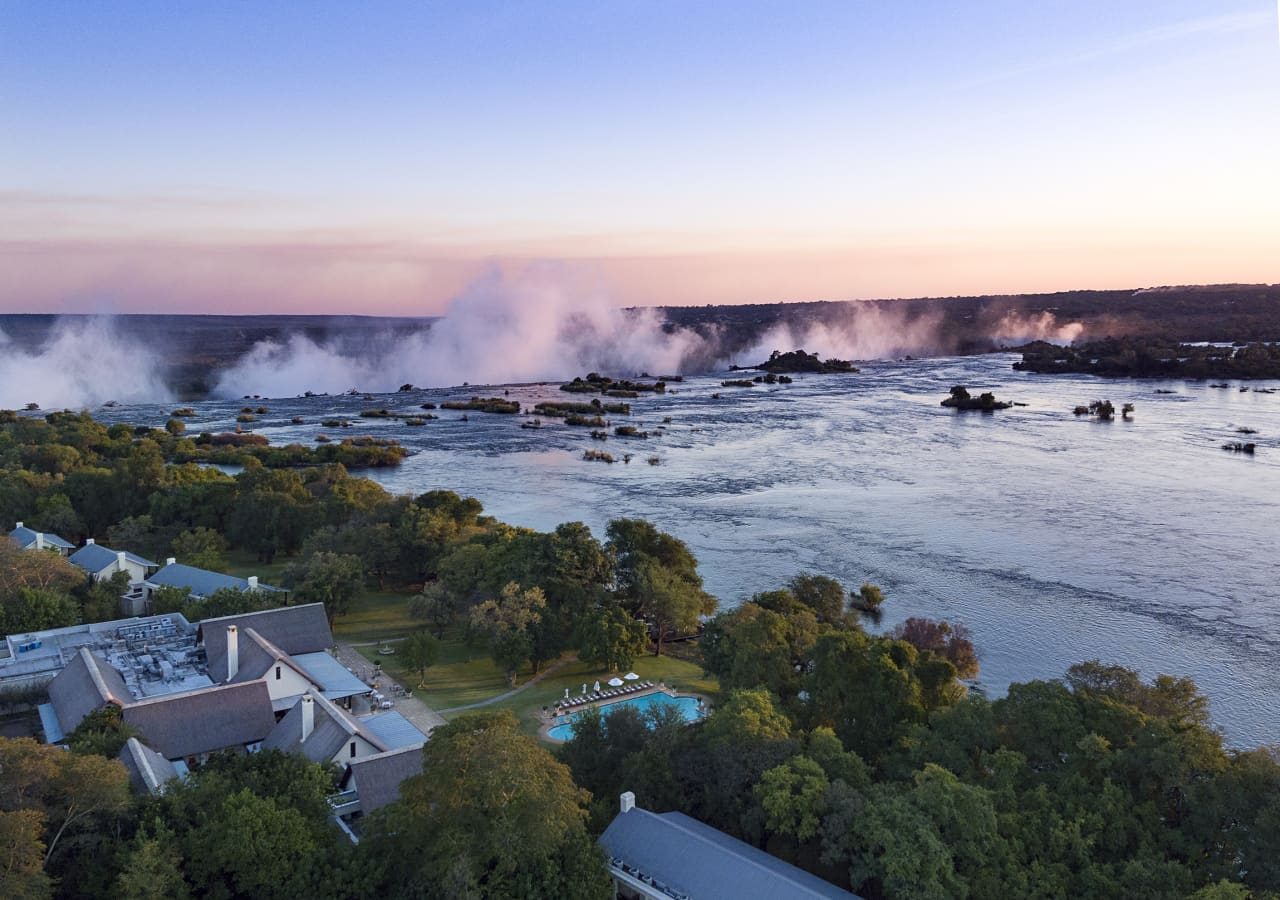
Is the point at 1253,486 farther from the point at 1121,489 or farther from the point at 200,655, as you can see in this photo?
the point at 200,655

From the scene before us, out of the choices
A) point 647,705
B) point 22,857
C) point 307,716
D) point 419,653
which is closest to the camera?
point 22,857

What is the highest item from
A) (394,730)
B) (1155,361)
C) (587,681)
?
(1155,361)

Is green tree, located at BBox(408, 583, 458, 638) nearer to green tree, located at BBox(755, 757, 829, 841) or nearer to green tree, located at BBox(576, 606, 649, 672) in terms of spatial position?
green tree, located at BBox(576, 606, 649, 672)

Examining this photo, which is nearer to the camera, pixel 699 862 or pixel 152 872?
pixel 152 872

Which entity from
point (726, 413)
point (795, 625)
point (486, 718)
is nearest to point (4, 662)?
point (486, 718)

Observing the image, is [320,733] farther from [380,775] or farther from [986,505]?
[986,505]

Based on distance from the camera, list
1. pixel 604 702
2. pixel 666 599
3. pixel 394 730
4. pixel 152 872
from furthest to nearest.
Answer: pixel 666 599 → pixel 604 702 → pixel 394 730 → pixel 152 872

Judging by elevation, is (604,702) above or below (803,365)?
below

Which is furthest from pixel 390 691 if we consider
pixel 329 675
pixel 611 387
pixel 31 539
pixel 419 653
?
pixel 611 387
